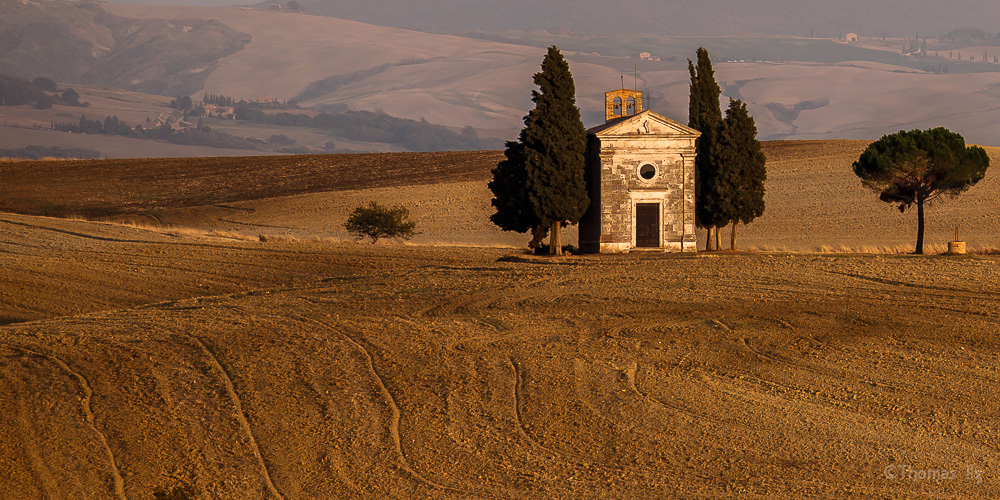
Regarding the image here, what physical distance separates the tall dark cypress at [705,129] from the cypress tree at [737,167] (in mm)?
302

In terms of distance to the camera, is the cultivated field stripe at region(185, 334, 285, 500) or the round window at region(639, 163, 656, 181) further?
the round window at region(639, 163, 656, 181)

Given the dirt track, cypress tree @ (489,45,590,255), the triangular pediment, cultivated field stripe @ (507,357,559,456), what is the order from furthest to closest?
the triangular pediment
cypress tree @ (489,45,590,255)
cultivated field stripe @ (507,357,559,456)
the dirt track

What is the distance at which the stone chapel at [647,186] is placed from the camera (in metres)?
43.5

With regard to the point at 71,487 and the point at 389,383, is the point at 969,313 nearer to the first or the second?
the point at 389,383

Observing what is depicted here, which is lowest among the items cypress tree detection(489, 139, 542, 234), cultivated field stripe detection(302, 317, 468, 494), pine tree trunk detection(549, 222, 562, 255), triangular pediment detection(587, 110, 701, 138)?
cultivated field stripe detection(302, 317, 468, 494)

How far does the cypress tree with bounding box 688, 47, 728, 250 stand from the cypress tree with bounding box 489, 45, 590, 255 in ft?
18.3

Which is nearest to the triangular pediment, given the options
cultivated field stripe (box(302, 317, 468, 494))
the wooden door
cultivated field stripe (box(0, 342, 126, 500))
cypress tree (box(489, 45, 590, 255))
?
cypress tree (box(489, 45, 590, 255))

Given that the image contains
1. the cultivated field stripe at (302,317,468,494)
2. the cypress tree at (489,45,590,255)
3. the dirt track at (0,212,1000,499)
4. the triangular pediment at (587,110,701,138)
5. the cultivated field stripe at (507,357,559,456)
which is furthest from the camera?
the triangular pediment at (587,110,701,138)

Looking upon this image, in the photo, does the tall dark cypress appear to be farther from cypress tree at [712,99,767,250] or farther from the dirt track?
the dirt track

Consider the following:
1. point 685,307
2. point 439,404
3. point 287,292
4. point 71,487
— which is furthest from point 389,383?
point 287,292

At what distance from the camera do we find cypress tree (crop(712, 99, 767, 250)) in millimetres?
44594

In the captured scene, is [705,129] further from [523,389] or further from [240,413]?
[240,413]

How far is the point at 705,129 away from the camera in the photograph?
45.7 metres

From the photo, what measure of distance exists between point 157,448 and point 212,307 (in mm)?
12969
